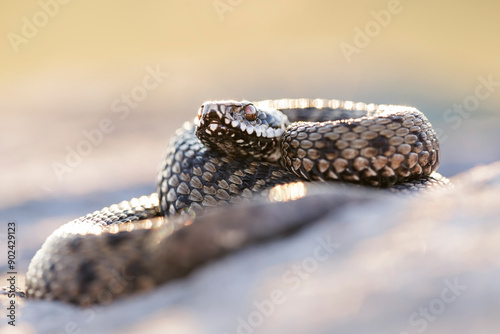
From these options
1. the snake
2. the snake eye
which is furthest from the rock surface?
the snake eye

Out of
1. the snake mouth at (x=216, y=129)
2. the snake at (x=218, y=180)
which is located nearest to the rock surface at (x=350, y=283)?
the snake at (x=218, y=180)

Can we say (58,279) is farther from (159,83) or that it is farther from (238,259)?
(159,83)

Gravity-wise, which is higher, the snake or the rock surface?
the rock surface

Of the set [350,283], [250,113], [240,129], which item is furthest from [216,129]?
[350,283]

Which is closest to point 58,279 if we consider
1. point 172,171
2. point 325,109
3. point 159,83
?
point 172,171

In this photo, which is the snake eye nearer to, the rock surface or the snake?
the snake

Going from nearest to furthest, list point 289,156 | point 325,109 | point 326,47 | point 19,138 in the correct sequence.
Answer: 1. point 289,156
2. point 325,109
3. point 19,138
4. point 326,47

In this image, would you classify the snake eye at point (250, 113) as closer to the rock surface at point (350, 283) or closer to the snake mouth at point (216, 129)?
the snake mouth at point (216, 129)
